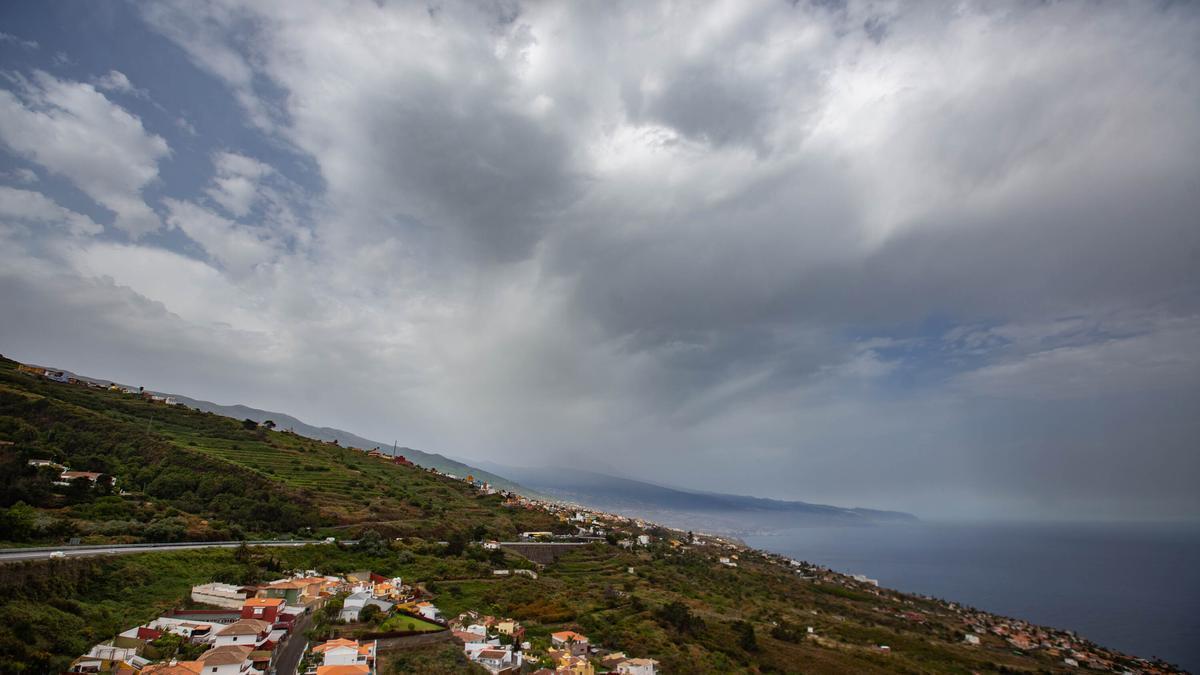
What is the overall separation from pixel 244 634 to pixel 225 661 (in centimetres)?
272

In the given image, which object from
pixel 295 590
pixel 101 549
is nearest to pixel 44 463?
pixel 101 549

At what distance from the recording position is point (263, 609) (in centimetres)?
2298

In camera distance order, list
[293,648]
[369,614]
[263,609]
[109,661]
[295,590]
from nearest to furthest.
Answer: [109,661] → [293,648] → [263,609] → [369,614] → [295,590]

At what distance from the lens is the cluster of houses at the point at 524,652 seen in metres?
22.5

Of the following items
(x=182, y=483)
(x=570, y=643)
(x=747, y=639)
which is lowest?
(x=747, y=639)

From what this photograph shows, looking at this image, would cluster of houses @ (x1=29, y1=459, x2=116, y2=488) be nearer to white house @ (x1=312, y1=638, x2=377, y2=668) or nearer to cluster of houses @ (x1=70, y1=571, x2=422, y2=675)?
cluster of houses @ (x1=70, y1=571, x2=422, y2=675)

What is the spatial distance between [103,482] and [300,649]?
26778 mm

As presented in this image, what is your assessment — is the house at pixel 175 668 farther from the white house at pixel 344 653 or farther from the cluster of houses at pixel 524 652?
the cluster of houses at pixel 524 652

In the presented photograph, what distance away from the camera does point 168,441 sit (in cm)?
5159

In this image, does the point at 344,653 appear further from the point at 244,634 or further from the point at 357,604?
the point at 357,604

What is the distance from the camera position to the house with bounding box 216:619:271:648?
20.2 m

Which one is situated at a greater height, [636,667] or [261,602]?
[261,602]

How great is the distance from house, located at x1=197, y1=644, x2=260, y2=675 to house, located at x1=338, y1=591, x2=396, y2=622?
22.6 feet

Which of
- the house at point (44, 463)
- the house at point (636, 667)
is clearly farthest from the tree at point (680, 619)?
the house at point (44, 463)
